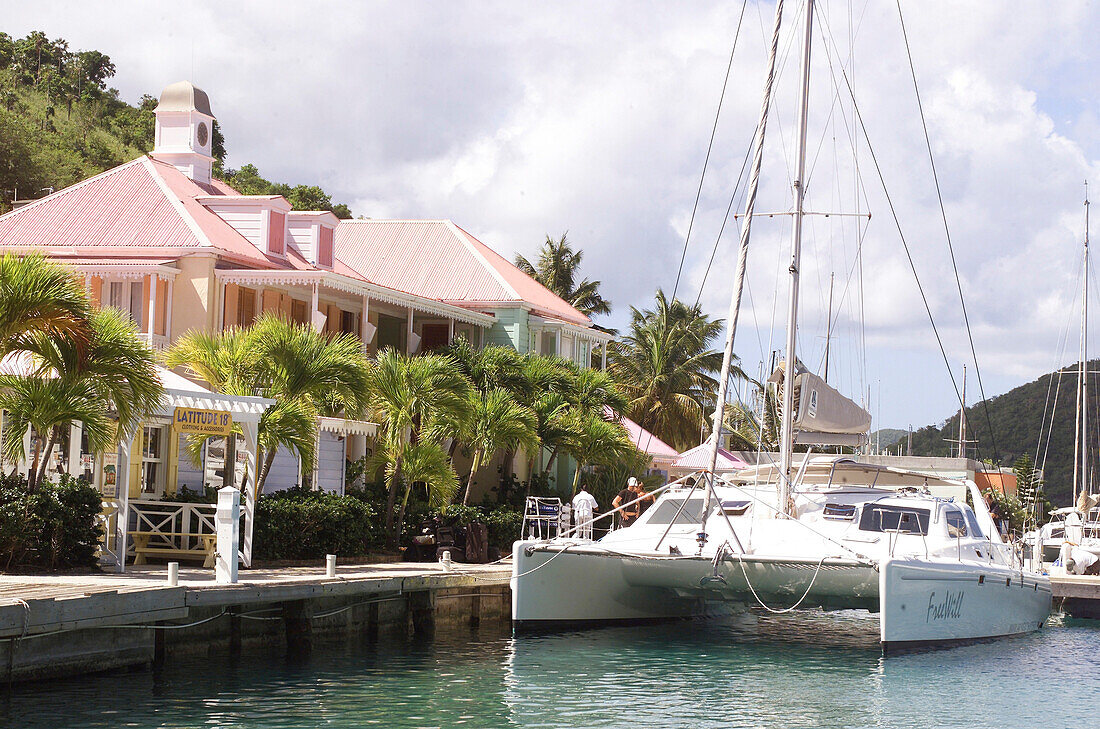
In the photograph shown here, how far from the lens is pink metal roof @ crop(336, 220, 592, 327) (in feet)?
119

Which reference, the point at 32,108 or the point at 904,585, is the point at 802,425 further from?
the point at 32,108

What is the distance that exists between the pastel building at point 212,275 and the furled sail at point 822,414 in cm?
834

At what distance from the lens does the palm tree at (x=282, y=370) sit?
2017 centimetres

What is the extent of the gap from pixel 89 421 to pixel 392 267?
70.3 feet

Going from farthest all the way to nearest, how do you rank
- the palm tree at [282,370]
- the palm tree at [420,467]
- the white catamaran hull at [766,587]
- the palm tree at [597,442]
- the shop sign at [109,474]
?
the palm tree at [597,442], the palm tree at [420,467], the shop sign at [109,474], the palm tree at [282,370], the white catamaran hull at [766,587]

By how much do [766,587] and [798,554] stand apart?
2.96ft

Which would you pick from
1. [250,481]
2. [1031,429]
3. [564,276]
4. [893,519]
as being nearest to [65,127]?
[564,276]

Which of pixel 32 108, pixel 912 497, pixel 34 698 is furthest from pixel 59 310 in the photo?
pixel 32 108

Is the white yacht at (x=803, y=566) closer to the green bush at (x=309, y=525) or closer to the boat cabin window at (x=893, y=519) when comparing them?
the boat cabin window at (x=893, y=519)

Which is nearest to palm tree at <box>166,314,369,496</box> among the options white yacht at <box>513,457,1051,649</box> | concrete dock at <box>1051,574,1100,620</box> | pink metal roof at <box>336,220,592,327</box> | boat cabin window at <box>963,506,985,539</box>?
white yacht at <box>513,457,1051,649</box>

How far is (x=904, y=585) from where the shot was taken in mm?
16969

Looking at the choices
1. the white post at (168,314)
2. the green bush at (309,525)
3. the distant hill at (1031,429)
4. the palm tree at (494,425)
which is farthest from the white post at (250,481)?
the distant hill at (1031,429)

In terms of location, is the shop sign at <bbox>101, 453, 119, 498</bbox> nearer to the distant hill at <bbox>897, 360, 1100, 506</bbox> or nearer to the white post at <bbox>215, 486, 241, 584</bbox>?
the white post at <bbox>215, 486, 241, 584</bbox>

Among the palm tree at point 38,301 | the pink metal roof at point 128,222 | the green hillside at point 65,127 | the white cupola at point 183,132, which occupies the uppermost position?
the green hillside at point 65,127
